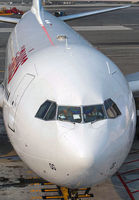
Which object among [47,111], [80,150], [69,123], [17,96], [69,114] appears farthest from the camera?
[17,96]

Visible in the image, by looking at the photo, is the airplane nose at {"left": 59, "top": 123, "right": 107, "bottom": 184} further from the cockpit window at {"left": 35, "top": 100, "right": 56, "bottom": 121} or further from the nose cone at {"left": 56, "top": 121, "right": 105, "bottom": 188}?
the cockpit window at {"left": 35, "top": 100, "right": 56, "bottom": 121}

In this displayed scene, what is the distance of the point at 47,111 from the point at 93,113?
1.37m

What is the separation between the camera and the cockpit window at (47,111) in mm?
12008

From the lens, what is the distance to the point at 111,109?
482 inches

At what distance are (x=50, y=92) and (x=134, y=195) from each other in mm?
5991

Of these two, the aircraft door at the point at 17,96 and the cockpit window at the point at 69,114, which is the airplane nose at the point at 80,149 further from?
the aircraft door at the point at 17,96

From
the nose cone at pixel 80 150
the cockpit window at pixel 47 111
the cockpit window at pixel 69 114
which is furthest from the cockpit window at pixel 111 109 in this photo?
the cockpit window at pixel 47 111

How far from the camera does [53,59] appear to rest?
1409 centimetres

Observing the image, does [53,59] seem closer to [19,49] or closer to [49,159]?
[49,159]

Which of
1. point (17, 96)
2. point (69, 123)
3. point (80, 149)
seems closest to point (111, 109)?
point (69, 123)

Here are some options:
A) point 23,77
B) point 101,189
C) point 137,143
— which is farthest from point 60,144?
point 137,143

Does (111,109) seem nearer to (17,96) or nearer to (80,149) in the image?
(80,149)

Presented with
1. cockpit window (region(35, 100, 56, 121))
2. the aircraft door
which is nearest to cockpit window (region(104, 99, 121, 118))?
cockpit window (region(35, 100, 56, 121))

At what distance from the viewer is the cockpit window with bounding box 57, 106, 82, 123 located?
11773 mm
